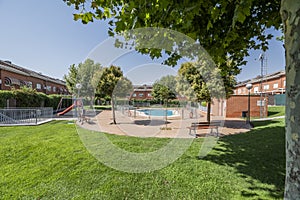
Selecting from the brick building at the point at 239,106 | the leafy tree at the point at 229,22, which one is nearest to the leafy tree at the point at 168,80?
the leafy tree at the point at 229,22

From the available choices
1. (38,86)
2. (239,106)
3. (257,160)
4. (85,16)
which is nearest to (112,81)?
(85,16)

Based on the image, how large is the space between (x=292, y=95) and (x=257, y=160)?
3.58m

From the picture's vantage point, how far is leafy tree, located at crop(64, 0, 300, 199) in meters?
1.50

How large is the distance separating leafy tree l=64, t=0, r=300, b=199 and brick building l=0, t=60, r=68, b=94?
18.4m

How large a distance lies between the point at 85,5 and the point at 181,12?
1.87 meters

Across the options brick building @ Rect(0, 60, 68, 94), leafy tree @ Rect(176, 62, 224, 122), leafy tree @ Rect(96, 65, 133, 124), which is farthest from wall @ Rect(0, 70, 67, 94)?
leafy tree @ Rect(176, 62, 224, 122)

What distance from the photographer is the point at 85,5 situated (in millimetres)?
2838

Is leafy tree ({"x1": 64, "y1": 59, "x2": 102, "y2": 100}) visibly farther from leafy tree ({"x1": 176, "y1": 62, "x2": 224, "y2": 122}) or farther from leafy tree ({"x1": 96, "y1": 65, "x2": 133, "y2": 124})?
leafy tree ({"x1": 176, "y1": 62, "x2": 224, "y2": 122})

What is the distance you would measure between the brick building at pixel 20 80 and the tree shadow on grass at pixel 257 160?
2030 cm

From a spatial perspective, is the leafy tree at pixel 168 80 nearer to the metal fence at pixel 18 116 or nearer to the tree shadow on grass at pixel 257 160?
Result: the tree shadow on grass at pixel 257 160

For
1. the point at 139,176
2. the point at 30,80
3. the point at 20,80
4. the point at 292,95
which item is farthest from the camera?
the point at 30,80

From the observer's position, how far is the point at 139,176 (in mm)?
3518

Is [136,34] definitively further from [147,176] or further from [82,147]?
[82,147]

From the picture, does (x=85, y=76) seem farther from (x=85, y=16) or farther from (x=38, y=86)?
(x=38, y=86)
